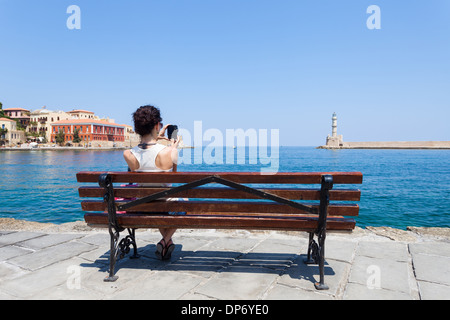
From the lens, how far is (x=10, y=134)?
90.1 metres

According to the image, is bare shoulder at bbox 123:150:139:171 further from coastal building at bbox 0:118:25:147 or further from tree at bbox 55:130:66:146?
tree at bbox 55:130:66:146

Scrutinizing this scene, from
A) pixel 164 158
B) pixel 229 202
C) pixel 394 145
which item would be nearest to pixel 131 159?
pixel 164 158

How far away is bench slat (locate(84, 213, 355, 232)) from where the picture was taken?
2.56 meters

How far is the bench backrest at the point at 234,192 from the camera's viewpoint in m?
2.39

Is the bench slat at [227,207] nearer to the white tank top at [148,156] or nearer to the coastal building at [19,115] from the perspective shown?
the white tank top at [148,156]

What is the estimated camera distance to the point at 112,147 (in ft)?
351

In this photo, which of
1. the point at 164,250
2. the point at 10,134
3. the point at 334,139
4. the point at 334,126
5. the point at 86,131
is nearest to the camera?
the point at 164,250

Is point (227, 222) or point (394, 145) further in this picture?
point (394, 145)

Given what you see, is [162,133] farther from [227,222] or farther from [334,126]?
[334,126]

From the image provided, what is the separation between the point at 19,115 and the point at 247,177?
129 metres

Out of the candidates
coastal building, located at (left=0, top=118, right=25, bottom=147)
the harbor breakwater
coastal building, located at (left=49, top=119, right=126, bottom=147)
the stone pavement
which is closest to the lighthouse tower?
the harbor breakwater
